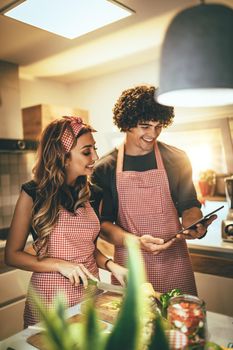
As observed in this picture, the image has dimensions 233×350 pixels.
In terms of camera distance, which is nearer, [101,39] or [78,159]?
[78,159]

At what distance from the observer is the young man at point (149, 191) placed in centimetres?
191

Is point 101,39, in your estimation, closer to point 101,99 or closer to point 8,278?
point 101,99

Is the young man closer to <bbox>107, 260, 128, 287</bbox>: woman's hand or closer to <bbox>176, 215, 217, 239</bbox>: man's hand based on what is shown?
<bbox>176, 215, 217, 239</bbox>: man's hand

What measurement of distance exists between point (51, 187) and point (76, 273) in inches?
18.1

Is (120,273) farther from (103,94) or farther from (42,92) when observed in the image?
(42,92)

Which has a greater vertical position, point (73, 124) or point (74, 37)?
point (74, 37)

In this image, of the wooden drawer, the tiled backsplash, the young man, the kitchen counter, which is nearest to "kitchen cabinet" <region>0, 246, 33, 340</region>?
the wooden drawer

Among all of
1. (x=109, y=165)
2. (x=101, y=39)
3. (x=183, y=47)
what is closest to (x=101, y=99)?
(x=101, y=39)

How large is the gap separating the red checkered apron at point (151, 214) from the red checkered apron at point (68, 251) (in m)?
0.32

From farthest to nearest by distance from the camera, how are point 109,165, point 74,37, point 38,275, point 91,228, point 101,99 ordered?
point 101,99
point 74,37
point 109,165
point 91,228
point 38,275

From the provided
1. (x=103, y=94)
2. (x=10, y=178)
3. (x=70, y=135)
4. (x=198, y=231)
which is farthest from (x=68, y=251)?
(x=103, y=94)

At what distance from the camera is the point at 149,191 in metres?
2.02

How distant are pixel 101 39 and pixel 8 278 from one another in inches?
78.8

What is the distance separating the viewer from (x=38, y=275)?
5.13 ft
